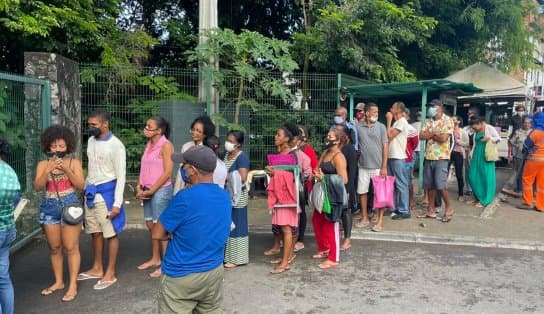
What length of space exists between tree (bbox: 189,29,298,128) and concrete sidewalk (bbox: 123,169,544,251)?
2.12 meters

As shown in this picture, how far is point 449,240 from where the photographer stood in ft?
20.4

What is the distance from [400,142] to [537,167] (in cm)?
285

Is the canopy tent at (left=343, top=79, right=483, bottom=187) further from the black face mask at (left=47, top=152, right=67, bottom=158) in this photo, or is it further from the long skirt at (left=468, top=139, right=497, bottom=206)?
the black face mask at (left=47, top=152, right=67, bottom=158)

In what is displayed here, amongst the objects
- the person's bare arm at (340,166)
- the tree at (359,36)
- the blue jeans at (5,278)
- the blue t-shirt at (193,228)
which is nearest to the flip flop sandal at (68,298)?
the blue jeans at (5,278)

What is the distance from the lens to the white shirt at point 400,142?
690cm

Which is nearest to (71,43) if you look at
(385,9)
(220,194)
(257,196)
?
(257,196)

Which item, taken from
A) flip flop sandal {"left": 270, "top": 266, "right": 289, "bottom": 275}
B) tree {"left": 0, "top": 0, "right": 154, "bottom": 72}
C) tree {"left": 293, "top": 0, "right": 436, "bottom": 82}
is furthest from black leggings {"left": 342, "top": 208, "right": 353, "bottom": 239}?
tree {"left": 0, "top": 0, "right": 154, "bottom": 72}

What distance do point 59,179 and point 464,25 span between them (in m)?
12.3

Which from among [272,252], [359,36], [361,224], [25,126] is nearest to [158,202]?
[272,252]

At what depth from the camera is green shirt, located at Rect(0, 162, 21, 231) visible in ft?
10.2

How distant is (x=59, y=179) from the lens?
163 inches

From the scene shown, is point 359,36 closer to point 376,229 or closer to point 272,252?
point 376,229

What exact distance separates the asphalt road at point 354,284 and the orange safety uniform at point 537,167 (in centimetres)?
248

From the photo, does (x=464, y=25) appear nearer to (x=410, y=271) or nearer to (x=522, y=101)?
(x=522, y=101)
